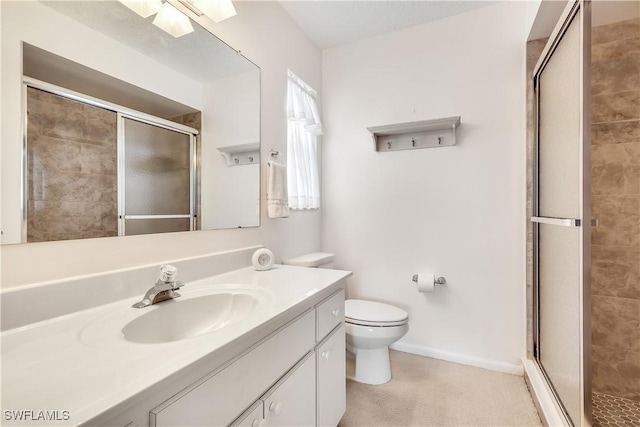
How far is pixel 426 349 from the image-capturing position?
2.08 metres

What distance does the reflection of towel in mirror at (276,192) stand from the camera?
5.63ft

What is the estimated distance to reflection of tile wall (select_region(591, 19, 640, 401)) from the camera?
5.33 ft

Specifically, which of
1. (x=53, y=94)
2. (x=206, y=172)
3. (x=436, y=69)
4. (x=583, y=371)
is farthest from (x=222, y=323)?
(x=436, y=69)

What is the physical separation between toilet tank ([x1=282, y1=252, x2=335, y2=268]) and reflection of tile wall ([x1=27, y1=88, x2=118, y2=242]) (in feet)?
3.54

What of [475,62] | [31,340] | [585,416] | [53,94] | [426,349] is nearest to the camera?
[31,340]

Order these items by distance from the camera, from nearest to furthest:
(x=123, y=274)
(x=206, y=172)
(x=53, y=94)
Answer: (x=53, y=94)
(x=123, y=274)
(x=206, y=172)

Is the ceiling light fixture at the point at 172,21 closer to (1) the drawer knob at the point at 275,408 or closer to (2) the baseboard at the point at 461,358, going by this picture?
(1) the drawer knob at the point at 275,408

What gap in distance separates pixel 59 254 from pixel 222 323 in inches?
21.3

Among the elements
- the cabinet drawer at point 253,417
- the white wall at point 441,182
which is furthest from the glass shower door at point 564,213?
the cabinet drawer at point 253,417

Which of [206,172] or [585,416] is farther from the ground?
[206,172]

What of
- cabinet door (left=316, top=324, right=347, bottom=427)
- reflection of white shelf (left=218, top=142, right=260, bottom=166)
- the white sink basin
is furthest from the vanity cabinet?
reflection of white shelf (left=218, top=142, right=260, bottom=166)

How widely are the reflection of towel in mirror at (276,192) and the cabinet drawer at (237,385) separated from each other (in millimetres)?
815

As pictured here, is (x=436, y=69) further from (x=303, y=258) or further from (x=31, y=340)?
(x=31, y=340)

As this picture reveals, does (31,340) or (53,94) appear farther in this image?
(53,94)
